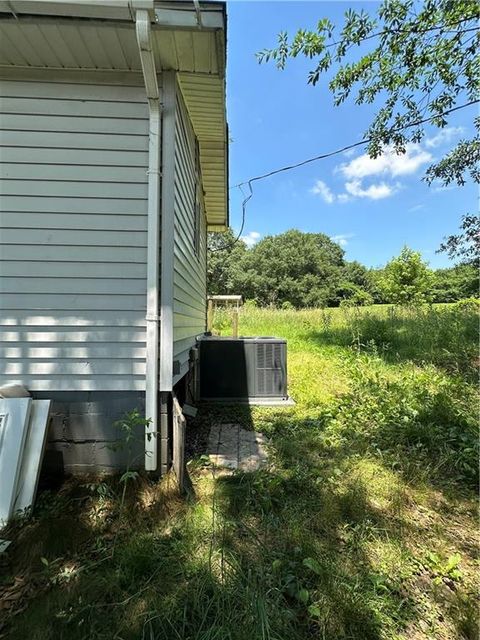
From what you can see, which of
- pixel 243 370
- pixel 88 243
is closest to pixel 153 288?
pixel 88 243

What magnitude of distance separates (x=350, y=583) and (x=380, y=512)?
2.30ft

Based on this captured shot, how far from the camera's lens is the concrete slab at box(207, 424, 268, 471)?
2.90m

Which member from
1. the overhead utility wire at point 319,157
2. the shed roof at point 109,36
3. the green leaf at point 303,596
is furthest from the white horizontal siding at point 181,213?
the overhead utility wire at point 319,157

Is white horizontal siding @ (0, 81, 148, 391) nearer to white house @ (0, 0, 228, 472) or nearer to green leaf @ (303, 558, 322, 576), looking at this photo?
white house @ (0, 0, 228, 472)

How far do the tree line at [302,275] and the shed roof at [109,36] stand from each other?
2435cm

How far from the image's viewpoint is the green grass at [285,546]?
1.34m

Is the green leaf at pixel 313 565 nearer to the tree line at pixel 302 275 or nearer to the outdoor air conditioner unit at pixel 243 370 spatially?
the outdoor air conditioner unit at pixel 243 370

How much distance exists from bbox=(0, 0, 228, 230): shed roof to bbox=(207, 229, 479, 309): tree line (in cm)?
2435

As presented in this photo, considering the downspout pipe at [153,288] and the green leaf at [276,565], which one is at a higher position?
the downspout pipe at [153,288]

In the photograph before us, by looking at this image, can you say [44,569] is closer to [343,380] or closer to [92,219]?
[92,219]

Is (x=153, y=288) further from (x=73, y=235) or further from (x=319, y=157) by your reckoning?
(x=319, y=157)

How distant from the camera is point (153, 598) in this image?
144cm

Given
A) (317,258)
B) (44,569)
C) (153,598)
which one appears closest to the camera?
(153,598)

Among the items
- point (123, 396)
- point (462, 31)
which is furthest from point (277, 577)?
point (462, 31)
